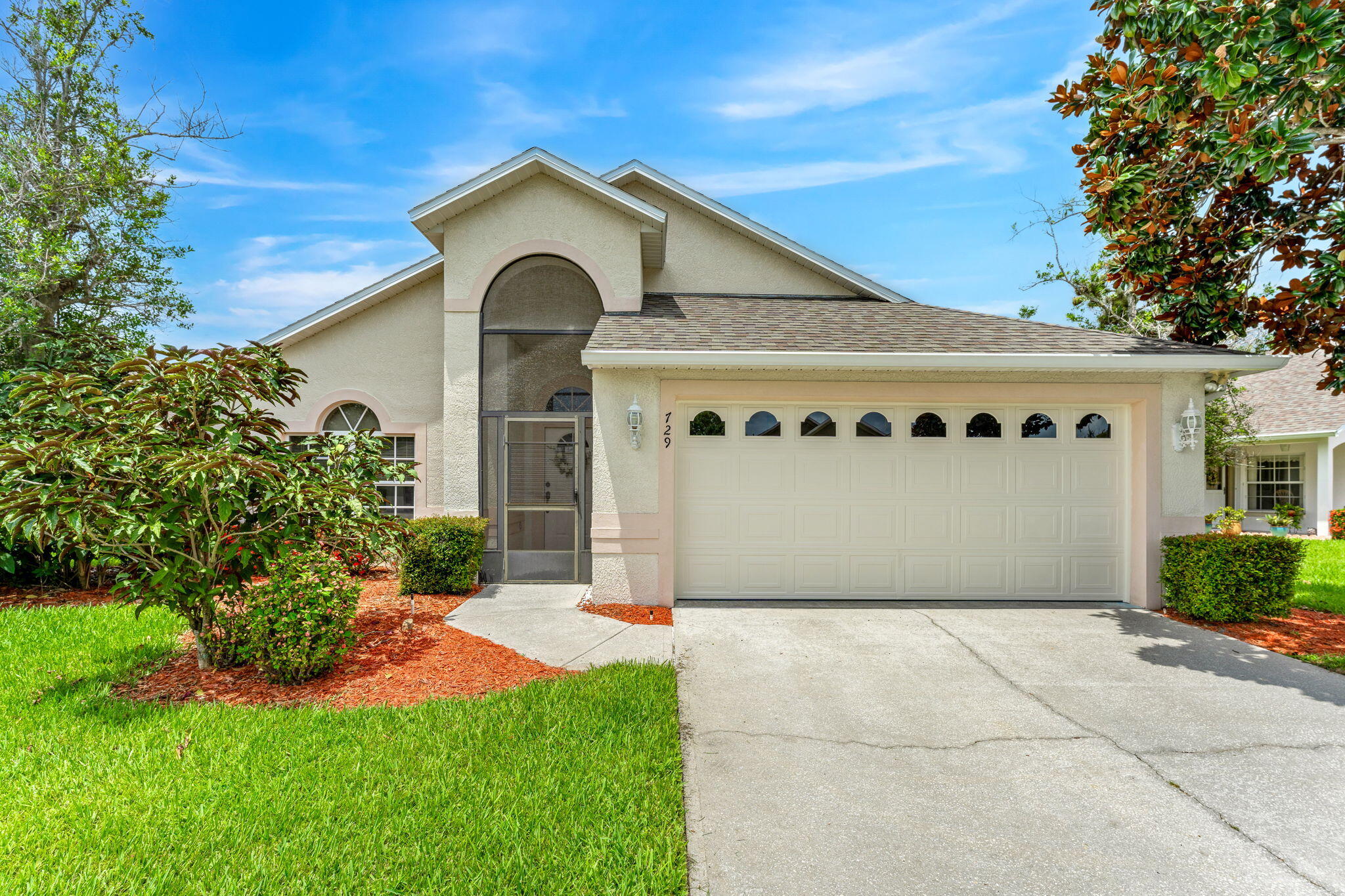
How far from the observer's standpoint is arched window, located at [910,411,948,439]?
838cm

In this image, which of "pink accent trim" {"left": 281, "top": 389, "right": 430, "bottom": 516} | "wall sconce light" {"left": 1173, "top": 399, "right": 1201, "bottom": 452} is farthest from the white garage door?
"pink accent trim" {"left": 281, "top": 389, "right": 430, "bottom": 516}

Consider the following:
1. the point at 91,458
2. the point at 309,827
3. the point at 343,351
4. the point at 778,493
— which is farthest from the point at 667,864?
the point at 343,351

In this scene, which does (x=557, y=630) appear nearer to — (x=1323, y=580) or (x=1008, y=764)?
(x=1008, y=764)

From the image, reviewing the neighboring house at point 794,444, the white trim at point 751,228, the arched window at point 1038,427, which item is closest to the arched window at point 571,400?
the neighboring house at point 794,444

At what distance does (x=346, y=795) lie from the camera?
137 inches

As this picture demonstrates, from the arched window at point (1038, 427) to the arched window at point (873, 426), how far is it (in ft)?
5.96

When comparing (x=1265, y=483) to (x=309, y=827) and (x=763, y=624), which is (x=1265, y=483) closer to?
(x=763, y=624)

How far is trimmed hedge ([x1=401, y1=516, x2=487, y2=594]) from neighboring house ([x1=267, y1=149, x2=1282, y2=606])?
807 millimetres

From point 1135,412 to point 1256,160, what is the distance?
10.6ft

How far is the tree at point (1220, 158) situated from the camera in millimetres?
5750

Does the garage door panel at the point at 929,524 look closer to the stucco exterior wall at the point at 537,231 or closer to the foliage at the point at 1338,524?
the stucco exterior wall at the point at 537,231

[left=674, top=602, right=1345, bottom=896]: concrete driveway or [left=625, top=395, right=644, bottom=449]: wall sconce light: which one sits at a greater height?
[left=625, top=395, right=644, bottom=449]: wall sconce light

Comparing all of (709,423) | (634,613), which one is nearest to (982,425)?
(709,423)

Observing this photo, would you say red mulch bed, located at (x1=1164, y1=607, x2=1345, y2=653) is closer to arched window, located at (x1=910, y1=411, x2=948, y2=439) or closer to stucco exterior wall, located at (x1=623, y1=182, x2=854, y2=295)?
arched window, located at (x1=910, y1=411, x2=948, y2=439)
